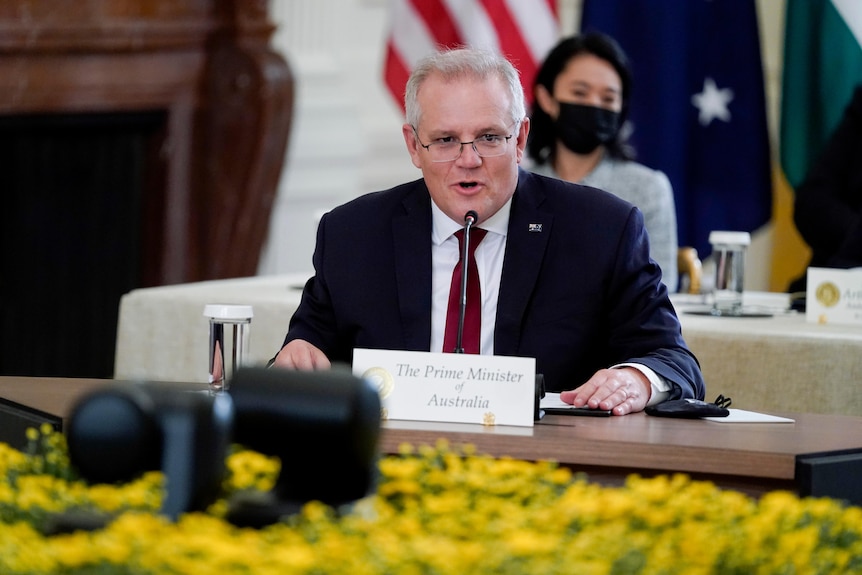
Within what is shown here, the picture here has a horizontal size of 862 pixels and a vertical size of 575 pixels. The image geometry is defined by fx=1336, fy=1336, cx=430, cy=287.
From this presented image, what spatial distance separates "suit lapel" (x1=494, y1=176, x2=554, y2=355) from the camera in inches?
98.9

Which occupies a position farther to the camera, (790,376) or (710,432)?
(790,376)

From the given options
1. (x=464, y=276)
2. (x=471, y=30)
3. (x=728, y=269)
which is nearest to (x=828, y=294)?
(x=728, y=269)

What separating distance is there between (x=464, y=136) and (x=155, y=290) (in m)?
1.70

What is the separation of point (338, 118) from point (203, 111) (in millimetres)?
609

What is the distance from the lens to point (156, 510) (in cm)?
130

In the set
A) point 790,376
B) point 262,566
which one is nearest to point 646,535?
point 262,566

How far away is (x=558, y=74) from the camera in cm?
439

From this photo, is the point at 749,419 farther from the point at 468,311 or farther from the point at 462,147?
the point at 462,147

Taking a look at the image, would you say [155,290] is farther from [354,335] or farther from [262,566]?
[262,566]

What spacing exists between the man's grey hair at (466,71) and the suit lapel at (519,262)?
0.19 metres

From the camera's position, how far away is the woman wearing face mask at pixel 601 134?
431 cm

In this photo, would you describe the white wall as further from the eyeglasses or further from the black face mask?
the eyeglasses

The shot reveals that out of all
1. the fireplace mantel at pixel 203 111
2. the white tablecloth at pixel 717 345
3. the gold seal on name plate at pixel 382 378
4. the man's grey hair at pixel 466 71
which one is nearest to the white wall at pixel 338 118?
the fireplace mantel at pixel 203 111

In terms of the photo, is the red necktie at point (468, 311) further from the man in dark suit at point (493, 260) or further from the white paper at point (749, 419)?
the white paper at point (749, 419)
